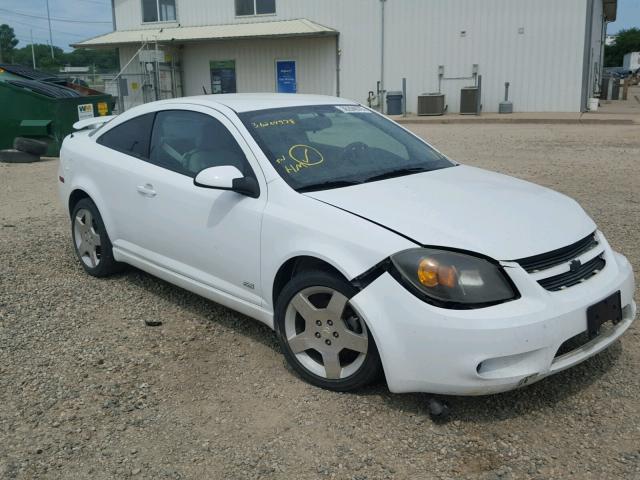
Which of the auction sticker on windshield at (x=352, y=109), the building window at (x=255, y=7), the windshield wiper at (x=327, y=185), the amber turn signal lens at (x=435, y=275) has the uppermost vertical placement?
the building window at (x=255, y=7)

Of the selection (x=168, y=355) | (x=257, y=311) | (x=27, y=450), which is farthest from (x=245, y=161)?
(x=27, y=450)

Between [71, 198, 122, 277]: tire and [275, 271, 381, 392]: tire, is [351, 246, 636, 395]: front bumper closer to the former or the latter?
[275, 271, 381, 392]: tire

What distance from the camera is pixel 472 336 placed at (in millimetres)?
2908

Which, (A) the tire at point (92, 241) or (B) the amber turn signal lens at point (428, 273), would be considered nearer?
(B) the amber turn signal lens at point (428, 273)

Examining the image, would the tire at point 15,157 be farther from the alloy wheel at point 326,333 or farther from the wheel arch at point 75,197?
the alloy wheel at point 326,333

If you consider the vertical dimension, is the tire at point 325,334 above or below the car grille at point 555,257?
below

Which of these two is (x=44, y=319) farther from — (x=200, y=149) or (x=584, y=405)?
(x=584, y=405)

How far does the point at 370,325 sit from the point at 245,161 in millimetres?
1398

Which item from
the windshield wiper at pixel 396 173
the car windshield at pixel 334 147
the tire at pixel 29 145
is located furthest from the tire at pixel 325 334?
the tire at pixel 29 145

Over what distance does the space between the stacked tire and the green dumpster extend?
33 centimetres

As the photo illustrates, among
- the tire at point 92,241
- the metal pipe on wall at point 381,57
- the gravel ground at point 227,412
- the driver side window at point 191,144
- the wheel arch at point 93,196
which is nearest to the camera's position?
the gravel ground at point 227,412

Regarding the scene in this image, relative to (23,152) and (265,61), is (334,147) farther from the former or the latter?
(265,61)

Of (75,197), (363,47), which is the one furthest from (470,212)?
(363,47)

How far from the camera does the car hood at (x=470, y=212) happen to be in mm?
3123
